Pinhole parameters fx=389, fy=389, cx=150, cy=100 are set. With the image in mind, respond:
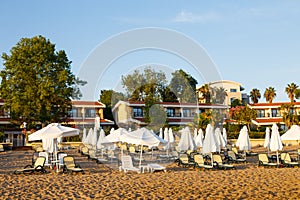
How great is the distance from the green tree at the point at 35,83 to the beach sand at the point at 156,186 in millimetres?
22882

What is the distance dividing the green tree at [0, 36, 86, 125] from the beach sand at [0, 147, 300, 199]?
75.1 feet

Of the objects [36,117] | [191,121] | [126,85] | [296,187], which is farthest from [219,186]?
[36,117]

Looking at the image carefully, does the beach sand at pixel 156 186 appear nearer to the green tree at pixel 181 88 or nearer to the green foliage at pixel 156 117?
the green tree at pixel 181 88

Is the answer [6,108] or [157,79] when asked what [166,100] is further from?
[6,108]

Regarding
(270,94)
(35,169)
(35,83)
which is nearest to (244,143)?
(35,169)

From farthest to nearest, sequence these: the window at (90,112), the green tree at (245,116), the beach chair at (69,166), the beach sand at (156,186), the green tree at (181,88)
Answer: the window at (90,112)
the green tree at (245,116)
the green tree at (181,88)
the beach chair at (69,166)
the beach sand at (156,186)

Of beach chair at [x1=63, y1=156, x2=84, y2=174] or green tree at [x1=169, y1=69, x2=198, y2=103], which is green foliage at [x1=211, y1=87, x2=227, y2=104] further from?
beach chair at [x1=63, y1=156, x2=84, y2=174]

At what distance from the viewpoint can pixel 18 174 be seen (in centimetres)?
1549

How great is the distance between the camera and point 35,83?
1511 inches

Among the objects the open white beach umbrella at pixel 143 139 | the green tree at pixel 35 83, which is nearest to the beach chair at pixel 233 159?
the open white beach umbrella at pixel 143 139

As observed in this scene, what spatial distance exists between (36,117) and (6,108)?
3.60 metres

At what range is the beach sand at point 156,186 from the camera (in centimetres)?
1038

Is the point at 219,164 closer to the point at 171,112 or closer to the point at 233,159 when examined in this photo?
the point at 233,159

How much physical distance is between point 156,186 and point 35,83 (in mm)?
29095
